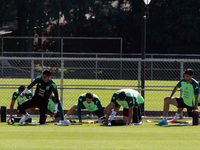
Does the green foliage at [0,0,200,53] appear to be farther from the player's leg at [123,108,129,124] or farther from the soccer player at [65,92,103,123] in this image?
the player's leg at [123,108,129,124]

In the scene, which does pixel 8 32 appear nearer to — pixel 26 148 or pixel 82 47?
pixel 82 47

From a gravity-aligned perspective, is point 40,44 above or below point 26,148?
above

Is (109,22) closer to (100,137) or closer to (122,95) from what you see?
(122,95)

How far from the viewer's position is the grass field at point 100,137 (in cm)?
763

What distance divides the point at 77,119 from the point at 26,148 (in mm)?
5375

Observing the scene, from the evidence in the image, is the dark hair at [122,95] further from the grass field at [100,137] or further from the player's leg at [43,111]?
the player's leg at [43,111]

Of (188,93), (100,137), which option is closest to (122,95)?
(188,93)

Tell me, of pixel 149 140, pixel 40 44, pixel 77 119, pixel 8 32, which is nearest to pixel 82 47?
pixel 40 44

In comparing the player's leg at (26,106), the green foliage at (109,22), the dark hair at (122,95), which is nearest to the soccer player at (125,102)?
the dark hair at (122,95)

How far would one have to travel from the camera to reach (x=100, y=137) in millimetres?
8688

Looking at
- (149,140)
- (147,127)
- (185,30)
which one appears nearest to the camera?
(149,140)

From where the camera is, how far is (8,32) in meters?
45.6

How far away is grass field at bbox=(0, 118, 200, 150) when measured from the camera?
300 inches

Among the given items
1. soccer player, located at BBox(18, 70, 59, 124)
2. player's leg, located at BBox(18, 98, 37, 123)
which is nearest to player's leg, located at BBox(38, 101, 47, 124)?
soccer player, located at BBox(18, 70, 59, 124)
